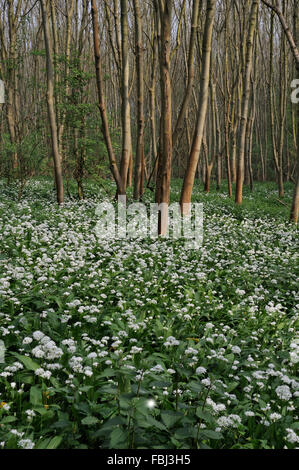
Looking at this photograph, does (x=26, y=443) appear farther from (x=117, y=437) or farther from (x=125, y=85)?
(x=125, y=85)

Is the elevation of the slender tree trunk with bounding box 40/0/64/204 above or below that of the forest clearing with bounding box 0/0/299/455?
above

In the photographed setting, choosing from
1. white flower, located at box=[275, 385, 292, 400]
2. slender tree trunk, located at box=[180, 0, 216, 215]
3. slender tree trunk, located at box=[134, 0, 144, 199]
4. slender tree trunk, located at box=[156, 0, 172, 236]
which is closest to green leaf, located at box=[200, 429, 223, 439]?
white flower, located at box=[275, 385, 292, 400]

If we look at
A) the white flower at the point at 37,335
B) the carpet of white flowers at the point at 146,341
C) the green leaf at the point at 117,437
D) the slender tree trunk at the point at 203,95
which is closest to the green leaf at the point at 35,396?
the carpet of white flowers at the point at 146,341

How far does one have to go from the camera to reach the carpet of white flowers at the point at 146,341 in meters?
2.24

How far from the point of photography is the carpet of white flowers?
2236 mm

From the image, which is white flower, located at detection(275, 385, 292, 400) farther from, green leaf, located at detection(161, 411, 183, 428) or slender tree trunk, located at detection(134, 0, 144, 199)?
slender tree trunk, located at detection(134, 0, 144, 199)

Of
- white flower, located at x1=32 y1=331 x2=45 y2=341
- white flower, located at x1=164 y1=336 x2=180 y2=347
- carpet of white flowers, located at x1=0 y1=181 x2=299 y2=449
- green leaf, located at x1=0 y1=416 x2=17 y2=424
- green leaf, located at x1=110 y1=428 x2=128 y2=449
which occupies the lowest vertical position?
carpet of white flowers, located at x1=0 y1=181 x2=299 y2=449

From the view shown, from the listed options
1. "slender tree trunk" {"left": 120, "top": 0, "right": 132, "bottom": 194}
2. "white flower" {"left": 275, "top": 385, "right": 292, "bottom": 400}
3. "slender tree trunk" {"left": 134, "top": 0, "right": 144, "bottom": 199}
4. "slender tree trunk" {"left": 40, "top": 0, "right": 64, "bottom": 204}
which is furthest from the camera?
"slender tree trunk" {"left": 134, "top": 0, "right": 144, "bottom": 199}

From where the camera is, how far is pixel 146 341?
3484 mm

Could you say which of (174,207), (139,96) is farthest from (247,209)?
(139,96)

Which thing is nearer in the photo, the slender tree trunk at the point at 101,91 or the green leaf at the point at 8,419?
the green leaf at the point at 8,419

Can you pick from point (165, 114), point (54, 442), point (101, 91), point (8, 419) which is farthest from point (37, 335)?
point (101, 91)

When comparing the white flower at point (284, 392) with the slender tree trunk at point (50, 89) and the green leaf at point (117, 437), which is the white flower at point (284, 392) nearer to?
the green leaf at point (117, 437)

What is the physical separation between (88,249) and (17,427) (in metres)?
4.01
